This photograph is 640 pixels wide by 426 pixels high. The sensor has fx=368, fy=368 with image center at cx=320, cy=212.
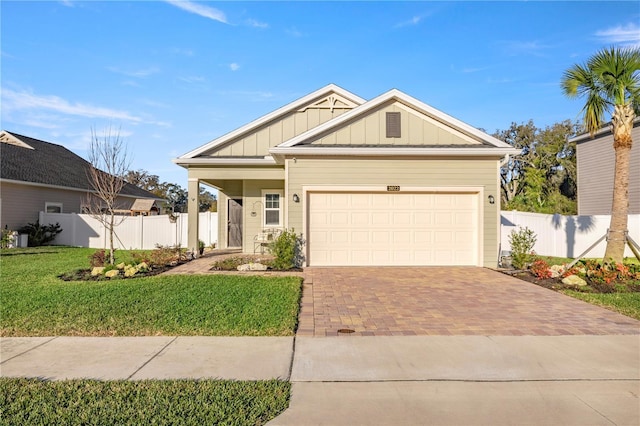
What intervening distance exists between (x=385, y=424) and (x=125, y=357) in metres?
3.19

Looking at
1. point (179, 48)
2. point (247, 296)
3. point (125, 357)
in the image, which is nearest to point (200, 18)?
point (179, 48)

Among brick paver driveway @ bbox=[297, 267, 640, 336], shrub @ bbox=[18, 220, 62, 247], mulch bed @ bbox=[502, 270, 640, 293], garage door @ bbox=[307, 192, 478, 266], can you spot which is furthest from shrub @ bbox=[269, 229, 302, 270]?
shrub @ bbox=[18, 220, 62, 247]

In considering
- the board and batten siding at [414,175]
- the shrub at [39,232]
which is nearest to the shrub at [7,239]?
the shrub at [39,232]

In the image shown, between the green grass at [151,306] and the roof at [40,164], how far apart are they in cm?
1230

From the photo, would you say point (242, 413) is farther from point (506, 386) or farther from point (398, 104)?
point (398, 104)

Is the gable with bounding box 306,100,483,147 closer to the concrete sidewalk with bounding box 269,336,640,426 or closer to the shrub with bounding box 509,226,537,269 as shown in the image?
the shrub with bounding box 509,226,537,269

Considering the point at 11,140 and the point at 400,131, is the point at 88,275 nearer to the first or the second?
the point at 400,131

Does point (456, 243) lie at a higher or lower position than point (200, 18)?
lower

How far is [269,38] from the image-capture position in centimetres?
1221

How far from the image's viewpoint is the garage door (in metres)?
11.2

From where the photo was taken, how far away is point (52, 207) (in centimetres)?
2050

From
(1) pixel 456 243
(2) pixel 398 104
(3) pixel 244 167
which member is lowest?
(1) pixel 456 243

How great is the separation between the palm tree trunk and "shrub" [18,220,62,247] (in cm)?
2323

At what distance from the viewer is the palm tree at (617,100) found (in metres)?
10.2
